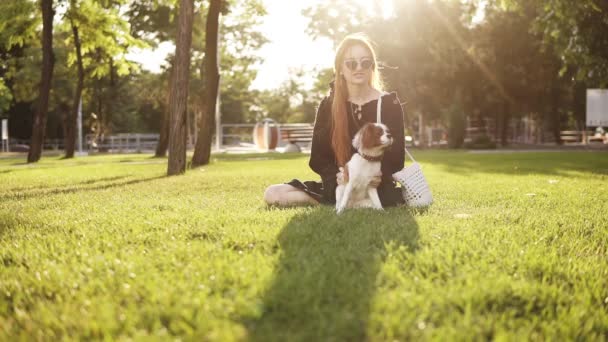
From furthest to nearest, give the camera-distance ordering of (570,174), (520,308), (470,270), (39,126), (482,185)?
(39,126)
(570,174)
(482,185)
(470,270)
(520,308)

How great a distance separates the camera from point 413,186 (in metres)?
6.62

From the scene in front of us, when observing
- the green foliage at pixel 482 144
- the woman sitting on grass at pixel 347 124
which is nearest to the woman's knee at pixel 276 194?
the woman sitting on grass at pixel 347 124

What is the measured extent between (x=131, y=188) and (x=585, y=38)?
13.9 m

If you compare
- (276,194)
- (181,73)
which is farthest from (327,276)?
(181,73)

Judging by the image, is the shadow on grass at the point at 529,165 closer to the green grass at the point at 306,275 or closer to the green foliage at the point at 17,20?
the green grass at the point at 306,275

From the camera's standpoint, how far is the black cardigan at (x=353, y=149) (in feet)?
20.9

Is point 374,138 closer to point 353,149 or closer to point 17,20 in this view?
point 353,149

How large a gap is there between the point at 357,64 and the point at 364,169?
1.15m

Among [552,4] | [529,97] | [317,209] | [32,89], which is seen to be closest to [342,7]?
[529,97]

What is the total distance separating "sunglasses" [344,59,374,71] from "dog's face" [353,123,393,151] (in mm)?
866

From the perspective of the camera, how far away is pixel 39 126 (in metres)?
23.1

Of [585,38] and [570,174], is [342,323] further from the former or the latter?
[585,38]

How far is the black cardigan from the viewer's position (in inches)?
250

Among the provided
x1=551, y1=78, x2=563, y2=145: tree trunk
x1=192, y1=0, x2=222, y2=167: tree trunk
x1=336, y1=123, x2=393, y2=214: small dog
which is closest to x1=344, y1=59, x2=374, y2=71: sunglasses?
x1=336, y1=123, x2=393, y2=214: small dog
